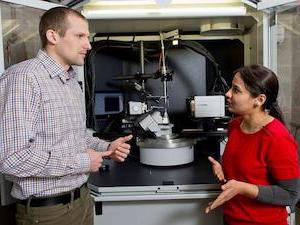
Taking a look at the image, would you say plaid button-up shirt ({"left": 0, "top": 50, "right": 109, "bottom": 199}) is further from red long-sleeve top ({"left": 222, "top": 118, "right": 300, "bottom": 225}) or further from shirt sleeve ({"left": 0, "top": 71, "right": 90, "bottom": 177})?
red long-sleeve top ({"left": 222, "top": 118, "right": 300, "bottom": 225})

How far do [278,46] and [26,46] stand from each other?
127cm

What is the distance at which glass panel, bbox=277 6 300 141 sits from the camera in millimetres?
1748

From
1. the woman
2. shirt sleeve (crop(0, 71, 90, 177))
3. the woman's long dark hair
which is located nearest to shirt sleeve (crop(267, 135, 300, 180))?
the woman

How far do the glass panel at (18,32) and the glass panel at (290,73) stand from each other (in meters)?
1.22

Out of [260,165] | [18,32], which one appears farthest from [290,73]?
[18,32]

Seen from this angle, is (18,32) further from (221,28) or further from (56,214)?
(221,28)

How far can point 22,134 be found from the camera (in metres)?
0.99

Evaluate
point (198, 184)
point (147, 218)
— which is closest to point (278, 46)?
point (198, 184)

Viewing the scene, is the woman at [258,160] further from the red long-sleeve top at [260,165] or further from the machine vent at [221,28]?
the machine vent at [221,28]

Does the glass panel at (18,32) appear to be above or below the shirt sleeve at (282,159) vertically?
above

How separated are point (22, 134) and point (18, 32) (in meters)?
0.64

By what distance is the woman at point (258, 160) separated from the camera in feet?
3.59

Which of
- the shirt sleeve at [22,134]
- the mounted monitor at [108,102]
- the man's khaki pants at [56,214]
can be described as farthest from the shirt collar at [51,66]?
the mounted monitor at [108,102]

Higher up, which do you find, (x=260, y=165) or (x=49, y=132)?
(x=49, y=132)
